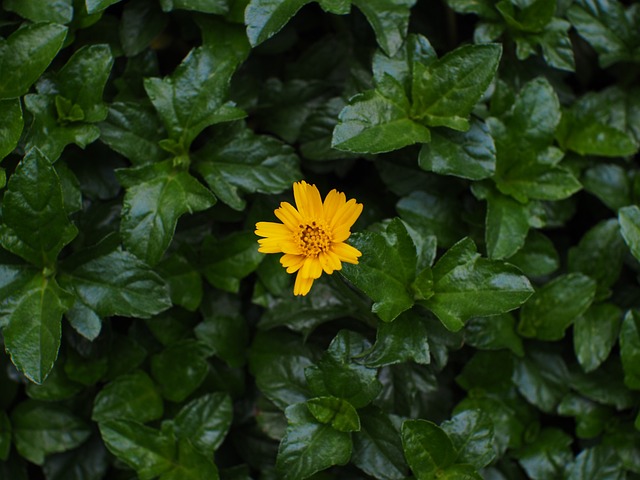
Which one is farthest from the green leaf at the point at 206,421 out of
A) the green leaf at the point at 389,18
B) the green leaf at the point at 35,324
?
the green leaf at the point at 389,18

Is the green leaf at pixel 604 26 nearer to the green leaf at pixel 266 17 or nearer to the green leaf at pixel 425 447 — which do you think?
the green leaf at pixel 266 17

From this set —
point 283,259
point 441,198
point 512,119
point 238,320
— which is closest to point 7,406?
point 238,320

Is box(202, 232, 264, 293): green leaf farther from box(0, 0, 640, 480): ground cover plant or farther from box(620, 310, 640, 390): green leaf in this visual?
box(620, 310, 640, 390): green leaf

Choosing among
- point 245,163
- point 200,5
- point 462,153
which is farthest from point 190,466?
point 200,5

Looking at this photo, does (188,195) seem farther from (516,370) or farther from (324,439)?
(516,370)

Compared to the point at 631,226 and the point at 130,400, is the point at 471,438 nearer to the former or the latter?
the point at 631,226
